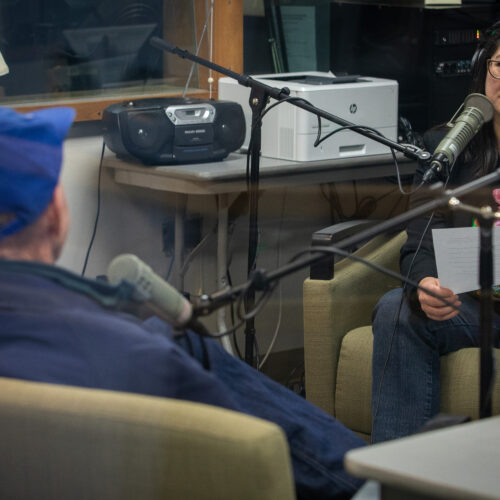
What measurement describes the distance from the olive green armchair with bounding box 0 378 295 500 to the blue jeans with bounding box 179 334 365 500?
141mm

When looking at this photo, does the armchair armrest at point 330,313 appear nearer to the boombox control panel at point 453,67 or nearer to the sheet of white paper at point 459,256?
the sheet of white paper at point 459,256

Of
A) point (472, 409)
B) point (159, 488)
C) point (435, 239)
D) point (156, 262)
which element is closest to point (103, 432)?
point (159, 488)

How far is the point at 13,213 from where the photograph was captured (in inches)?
32.4

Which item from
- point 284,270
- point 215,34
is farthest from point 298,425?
point 215,34

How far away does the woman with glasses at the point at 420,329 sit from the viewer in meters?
1.55

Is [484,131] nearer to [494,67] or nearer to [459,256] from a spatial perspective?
[494,67]

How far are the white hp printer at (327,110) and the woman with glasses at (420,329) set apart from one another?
16.4 inches

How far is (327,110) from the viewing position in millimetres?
2062

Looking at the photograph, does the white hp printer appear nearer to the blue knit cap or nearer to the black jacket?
the black jacket

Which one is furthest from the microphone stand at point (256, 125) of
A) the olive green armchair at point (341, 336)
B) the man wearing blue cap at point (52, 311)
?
the man wearing blue cap at point (52, 311)

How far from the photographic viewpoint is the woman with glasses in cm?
155

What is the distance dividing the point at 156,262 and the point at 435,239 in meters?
0.42

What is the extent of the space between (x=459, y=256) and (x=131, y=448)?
A: 0.66m

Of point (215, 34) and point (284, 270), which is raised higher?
point (215, 34)
